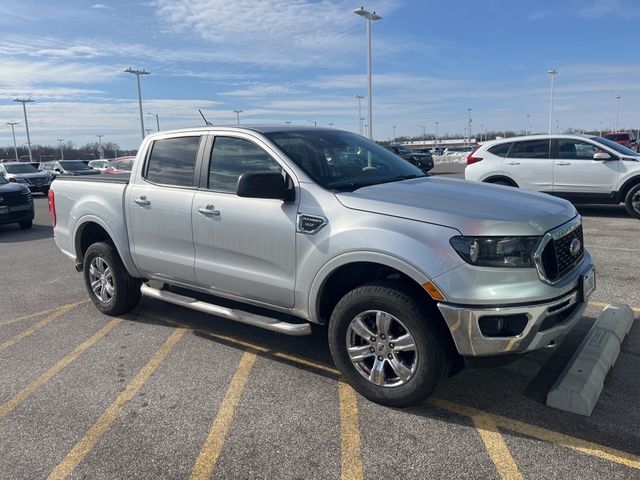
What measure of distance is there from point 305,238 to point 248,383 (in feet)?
3.89

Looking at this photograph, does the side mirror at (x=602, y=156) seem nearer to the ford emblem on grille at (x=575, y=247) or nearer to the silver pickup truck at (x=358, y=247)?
the silver pickup truck at (x=358, y=247)

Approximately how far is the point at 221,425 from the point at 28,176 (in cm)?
2355

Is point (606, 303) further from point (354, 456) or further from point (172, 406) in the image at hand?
point (172, 406)

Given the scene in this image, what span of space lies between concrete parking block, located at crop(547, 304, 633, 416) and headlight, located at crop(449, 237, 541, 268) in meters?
0.96

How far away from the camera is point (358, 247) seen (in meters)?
3.44

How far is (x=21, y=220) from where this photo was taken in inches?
507

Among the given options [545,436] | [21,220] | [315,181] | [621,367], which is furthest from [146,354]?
[21,220]

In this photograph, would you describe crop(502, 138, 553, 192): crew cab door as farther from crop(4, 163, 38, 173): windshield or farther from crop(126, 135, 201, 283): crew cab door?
crop(4, 163, 38, 173): windshield

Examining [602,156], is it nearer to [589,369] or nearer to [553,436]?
[589,369]

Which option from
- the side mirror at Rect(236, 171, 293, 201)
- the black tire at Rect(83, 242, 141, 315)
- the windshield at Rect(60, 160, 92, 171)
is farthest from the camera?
the windshield at Rect(60, 160, 92, 171)

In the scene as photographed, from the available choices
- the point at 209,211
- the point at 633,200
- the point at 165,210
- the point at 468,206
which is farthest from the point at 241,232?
the point at 633,200

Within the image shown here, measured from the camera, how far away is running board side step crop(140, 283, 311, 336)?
3.83 metres

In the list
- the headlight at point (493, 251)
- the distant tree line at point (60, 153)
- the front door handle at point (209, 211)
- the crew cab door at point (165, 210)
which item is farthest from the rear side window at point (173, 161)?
the distant tree line at point (60, 153)

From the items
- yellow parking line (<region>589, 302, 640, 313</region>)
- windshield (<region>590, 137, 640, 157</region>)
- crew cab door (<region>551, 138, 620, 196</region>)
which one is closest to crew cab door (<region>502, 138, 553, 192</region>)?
crew cab door (<region>551, 138, 620, 196</region>)
